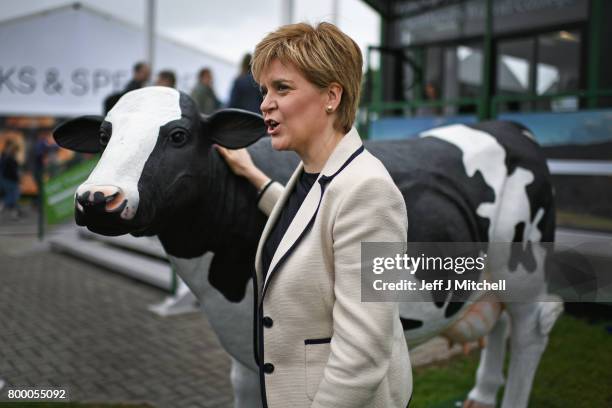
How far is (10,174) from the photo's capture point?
1252 cm

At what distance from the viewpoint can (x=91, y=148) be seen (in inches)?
88.9

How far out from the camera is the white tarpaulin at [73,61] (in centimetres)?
1341

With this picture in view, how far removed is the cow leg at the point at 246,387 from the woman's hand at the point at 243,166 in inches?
29.6

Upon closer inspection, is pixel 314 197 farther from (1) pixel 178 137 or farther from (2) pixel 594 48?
(2) pixel 594 48

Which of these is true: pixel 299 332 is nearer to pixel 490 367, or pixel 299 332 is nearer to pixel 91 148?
pixel 91 148

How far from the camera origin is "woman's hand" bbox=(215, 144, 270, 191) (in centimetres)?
219

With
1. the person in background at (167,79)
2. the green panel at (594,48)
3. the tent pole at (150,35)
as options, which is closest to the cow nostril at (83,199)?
the person in background at (167,79)

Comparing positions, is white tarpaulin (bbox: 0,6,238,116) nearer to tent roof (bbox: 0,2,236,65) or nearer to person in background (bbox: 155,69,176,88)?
tent roof (bbox: 0,2,236,65)

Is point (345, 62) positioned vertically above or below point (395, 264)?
above

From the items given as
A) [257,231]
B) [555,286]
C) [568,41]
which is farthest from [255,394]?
[568,41]

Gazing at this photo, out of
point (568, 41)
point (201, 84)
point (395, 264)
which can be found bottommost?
point (395, 264)

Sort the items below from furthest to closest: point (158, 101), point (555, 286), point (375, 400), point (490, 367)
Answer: point (490, 367) < point (555, 286) < point (158, 101) < point (375, 400)

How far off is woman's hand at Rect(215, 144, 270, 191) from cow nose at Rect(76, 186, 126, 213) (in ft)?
2.07

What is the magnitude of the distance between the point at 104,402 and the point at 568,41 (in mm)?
6085
